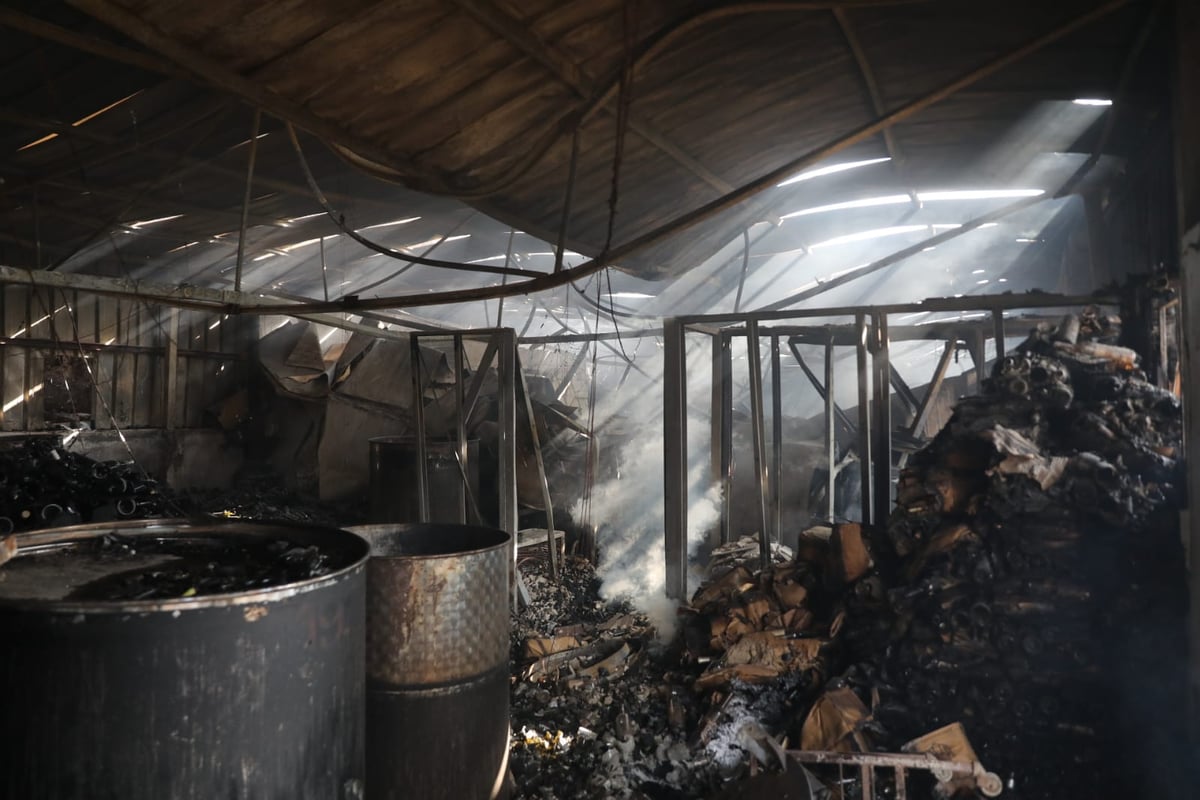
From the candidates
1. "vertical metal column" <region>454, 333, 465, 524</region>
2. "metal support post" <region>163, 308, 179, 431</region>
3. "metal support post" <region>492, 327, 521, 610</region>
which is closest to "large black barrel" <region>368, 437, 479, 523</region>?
"vertical metal column" <region>454, 333, 465, 524</region>

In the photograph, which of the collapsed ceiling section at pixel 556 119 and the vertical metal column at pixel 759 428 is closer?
the collapsed ceiling section at pixel 556 119

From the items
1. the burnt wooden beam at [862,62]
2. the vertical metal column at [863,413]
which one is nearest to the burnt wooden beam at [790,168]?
the burnt wooden beam at [862,62]

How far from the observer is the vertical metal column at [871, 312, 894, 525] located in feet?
20.4

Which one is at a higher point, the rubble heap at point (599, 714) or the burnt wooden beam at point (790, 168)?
the burnt wooden beam at point (790, 168)

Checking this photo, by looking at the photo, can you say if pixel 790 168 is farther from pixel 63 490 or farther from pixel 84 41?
pixel 63 490

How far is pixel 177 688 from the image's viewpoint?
2.23 metres

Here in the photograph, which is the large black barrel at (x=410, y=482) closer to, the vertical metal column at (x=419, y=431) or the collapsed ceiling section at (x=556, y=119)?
the vertical metal column at (x=419, y=431)

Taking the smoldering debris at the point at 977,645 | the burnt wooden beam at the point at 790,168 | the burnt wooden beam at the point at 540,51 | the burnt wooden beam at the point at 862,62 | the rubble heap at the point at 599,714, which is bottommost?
the rubble heap at the point at 599,714

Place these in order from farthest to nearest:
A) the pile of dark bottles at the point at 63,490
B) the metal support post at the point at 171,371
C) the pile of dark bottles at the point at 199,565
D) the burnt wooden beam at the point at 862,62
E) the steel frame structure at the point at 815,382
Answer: the metal support post at the point at 171,371
the pile of dark bottles at the point at 63,490
the steel frame structure at the point at 815,382
the burnt wooden beam at the point at 862,62
the pile of dark bottles at the point at 199,565

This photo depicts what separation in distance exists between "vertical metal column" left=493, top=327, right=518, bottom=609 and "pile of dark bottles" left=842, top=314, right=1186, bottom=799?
377cm

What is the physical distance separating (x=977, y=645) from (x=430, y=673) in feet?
11.1

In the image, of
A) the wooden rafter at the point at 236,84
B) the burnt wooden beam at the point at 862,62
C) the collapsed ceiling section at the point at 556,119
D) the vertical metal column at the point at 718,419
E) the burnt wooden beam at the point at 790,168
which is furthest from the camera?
the vertical metal column at the point at 718,419

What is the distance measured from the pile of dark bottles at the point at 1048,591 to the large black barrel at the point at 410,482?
201 inches

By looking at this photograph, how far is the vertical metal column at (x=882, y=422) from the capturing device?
20.4 feet
